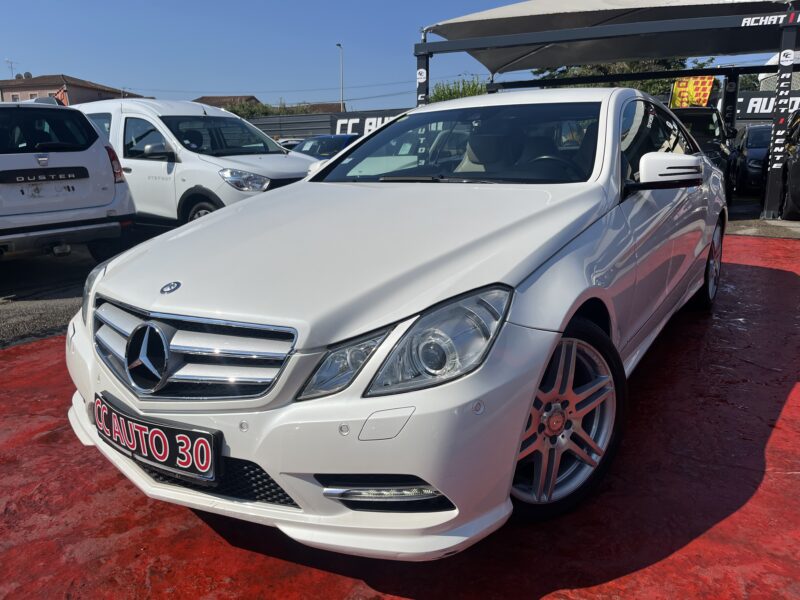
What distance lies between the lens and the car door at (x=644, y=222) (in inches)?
104

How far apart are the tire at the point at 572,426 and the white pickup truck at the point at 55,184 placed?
16.4ft

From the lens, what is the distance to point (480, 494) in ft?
5.52

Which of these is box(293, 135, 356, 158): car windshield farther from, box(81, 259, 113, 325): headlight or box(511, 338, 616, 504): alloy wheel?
box(511, 338, 616, 504): alloy wheel

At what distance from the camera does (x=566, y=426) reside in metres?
2.08

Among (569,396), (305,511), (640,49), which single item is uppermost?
(640,49)

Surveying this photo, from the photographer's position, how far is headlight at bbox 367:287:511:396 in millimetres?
1653

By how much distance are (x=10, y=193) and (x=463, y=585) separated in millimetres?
5135

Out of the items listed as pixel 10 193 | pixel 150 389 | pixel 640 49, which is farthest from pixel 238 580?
pixel 640 49

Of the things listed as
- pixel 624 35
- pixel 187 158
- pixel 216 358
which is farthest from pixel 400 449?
pixel 624 35

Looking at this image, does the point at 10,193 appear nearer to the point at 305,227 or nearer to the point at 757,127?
the point at 305,227

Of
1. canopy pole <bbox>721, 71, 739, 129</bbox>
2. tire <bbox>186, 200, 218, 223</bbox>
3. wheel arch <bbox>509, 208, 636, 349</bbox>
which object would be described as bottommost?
tire <bbox>186, 200, 218, 223</bbox>

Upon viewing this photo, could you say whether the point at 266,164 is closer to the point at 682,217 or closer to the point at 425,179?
the point at 425,179

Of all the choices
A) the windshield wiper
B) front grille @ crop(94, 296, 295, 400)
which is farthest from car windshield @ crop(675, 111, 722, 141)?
front grille @ crop(94, 296, 295, 400)

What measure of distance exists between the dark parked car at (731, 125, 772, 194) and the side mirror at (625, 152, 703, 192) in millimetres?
10729
